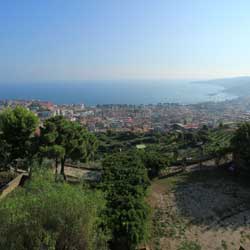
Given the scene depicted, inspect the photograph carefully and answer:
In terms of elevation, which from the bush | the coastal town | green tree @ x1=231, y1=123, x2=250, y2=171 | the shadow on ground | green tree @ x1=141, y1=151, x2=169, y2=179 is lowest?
the coastal town

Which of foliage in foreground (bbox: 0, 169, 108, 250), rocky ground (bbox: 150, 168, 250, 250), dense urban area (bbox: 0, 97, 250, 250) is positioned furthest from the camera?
rocky ground (bbox: 150, 168, 250, 250)

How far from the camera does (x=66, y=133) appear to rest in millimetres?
12641

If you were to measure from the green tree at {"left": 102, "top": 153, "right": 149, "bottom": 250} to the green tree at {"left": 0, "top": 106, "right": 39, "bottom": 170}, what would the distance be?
351 centimetres

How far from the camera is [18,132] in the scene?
1218 centimetres

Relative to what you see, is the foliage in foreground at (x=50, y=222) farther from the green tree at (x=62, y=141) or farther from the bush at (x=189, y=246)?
the green tree at (x=62, y=141)

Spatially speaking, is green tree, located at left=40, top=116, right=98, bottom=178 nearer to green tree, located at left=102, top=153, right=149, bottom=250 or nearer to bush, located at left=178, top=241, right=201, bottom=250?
green tree, located at left=102, top=153, right=149, bottom=250

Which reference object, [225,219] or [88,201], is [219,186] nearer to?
[225,219]

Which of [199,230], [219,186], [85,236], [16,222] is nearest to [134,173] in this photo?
[199,230]

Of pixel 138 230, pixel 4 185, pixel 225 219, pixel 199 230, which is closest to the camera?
pixel 138 230

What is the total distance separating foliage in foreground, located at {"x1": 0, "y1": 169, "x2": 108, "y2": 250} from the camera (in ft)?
17.7

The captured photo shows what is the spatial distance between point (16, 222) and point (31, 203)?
17.4 inches

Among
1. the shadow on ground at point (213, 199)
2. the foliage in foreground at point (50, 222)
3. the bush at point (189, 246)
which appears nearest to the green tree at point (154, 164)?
the shadow on ground at point (213, 199)

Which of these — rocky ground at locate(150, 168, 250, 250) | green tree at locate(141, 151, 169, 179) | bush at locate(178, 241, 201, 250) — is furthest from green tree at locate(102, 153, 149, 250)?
green tree at locate(141, 151, 169, 179)

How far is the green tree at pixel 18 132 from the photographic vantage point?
12062 millimetres
